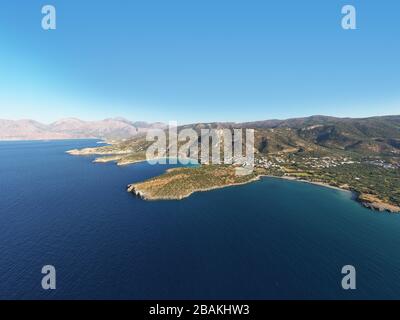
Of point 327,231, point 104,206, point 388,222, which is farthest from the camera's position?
point 104,206

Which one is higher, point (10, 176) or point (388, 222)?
point (10, 176)

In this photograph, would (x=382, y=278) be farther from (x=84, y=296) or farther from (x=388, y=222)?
(x=84, y=296)

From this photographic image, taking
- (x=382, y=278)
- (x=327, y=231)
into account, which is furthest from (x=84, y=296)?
(x=327, y=231)

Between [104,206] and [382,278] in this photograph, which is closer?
[382,278]

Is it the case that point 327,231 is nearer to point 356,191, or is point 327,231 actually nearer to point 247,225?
point 247,225

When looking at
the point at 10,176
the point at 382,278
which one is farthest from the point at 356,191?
the point at 10,176
